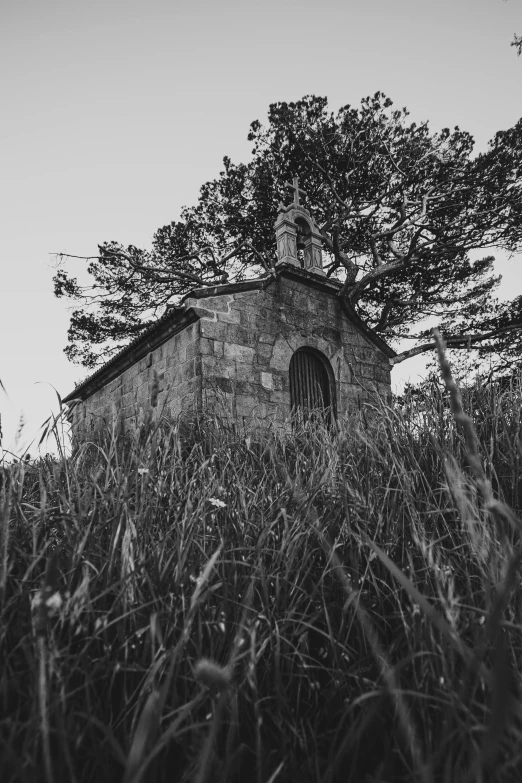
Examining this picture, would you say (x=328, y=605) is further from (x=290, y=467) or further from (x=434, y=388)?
(x=434, y=388)

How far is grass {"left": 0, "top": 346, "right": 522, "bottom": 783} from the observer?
0.86 meters

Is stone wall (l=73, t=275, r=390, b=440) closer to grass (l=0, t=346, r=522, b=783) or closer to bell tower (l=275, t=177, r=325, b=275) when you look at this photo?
bell tower (l=275, t=177, r=325, b=275)

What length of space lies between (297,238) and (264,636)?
1060 centimetres

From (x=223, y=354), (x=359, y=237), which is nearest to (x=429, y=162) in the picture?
(x=359, y=237)

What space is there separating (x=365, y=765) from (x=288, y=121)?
17.9 m

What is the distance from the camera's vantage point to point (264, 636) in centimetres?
145

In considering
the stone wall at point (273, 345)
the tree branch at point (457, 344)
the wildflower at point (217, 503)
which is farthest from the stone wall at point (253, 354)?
the wildflower at point (217, 503)

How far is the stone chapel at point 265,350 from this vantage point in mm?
8305

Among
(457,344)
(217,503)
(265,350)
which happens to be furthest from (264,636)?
(457,344)

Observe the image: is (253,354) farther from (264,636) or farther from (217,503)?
(264,636)

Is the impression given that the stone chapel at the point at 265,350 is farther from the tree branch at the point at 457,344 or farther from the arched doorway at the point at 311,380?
the tree branch at the point at 457,344

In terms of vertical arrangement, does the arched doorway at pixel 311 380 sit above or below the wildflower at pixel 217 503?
above

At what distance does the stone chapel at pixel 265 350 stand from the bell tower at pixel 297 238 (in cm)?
2

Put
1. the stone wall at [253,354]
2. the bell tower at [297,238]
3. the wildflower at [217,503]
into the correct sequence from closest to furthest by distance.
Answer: the wildflower at [217,503]
the stone wall at [253,354]
the bell tower at [297,238]
